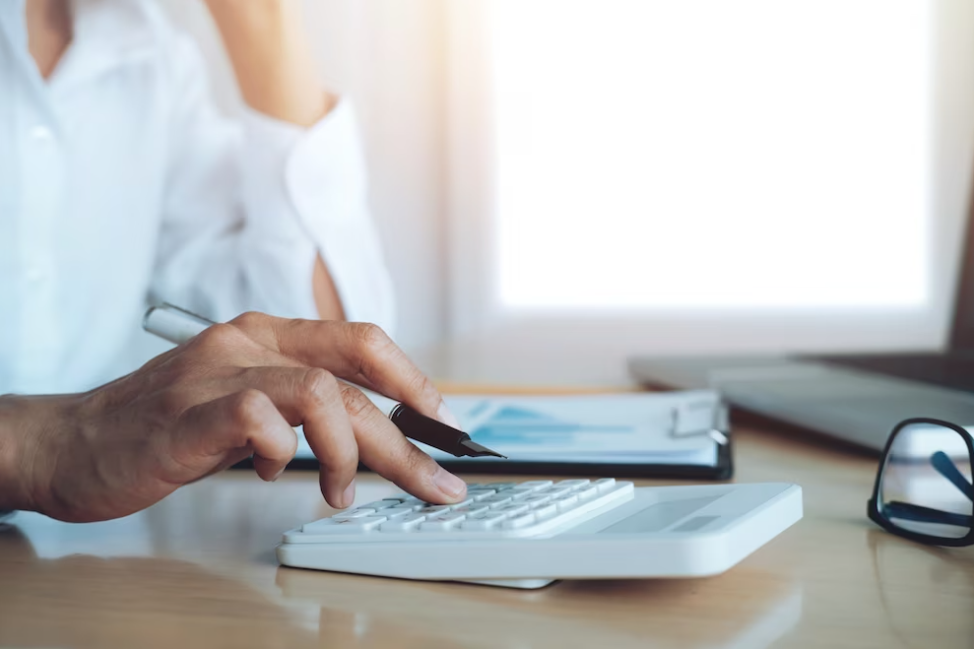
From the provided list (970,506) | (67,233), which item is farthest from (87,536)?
(67,233)

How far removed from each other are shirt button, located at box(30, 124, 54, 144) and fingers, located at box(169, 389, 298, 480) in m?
0.81

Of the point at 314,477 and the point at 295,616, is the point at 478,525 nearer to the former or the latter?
the point at 295,616

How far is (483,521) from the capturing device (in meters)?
0.36

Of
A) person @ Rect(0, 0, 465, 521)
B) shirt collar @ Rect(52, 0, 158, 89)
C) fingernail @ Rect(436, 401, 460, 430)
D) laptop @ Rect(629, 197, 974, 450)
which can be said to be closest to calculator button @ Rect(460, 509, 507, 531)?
fingernail @ Rect(436, 401, 460, 430)

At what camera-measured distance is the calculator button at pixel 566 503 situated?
397 millimetres

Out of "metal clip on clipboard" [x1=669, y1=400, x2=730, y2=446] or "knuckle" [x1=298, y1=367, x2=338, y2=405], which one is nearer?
"knuckle" [x1=298, y1=367, x2=338, y2=405]

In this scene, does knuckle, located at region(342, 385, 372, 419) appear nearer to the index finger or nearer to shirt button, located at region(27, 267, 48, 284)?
the index finger

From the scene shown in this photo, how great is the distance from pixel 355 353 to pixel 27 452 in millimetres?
163

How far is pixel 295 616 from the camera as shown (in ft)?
1.11

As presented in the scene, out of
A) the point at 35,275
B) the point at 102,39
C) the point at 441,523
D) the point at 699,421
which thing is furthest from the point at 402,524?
the point at 102,39

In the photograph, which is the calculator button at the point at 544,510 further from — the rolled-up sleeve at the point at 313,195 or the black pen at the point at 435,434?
the rolled-up sleeve at the point at 313,195

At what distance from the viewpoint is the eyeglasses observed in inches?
16.9

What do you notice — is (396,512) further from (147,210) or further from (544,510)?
(147,210)

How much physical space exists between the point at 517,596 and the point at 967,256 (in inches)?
31.4
